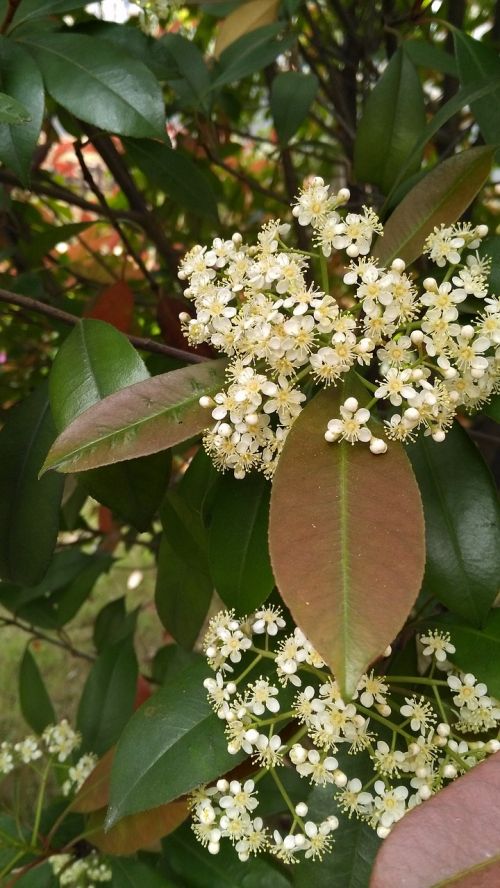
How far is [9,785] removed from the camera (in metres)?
2.07

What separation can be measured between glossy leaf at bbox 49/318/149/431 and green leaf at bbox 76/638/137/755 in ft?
2.27

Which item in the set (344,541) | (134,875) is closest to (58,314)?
(344,541)

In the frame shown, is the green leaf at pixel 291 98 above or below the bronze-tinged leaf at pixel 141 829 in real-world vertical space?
above

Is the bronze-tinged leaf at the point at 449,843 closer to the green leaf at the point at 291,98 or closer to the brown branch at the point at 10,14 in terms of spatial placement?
the brown branch at the point at 10,14

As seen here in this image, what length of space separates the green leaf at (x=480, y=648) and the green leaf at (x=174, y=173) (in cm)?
78

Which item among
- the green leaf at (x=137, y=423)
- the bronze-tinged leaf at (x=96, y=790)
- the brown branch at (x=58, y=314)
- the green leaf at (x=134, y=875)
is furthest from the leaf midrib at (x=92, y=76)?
the green leaf at (x=134, y=875)

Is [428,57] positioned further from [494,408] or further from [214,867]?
[214,867]

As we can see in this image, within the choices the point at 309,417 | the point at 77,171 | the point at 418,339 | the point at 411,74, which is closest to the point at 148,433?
the point at 309,417

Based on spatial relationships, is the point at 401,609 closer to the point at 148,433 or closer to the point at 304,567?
the point at 304,567

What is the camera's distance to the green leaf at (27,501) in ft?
3.16

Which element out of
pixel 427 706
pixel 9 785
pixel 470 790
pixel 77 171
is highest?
pixel 77 171

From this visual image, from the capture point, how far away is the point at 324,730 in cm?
69

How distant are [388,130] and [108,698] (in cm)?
105

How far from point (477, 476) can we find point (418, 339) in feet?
0.67
